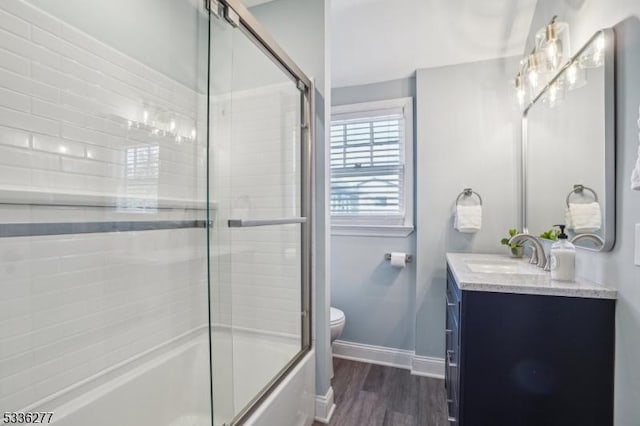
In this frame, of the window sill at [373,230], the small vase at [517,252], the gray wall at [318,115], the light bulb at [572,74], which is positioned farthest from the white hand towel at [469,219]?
the gray wall at [318,115]

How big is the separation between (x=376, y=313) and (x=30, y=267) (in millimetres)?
2252

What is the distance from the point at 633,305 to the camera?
108cm

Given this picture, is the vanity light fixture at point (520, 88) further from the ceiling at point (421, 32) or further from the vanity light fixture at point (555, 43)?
the vanity light fixture at point (555, 43)

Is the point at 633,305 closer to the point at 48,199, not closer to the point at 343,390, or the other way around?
the point at 343,390

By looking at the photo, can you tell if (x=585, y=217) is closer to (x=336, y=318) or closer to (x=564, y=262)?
(x=564, y=262)

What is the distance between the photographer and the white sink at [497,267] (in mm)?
1699

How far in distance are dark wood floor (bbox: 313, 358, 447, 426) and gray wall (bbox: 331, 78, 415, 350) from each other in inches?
10.2

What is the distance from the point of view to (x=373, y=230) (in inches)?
104

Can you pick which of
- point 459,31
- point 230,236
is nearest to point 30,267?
point 230,236

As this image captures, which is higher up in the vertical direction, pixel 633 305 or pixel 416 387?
pixel 633 305

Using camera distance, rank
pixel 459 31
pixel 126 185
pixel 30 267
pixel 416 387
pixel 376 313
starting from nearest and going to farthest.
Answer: pixel 30 267 < pixel 126 185 < pixel 459 31 < pixel 416 387 < pixel 376 313

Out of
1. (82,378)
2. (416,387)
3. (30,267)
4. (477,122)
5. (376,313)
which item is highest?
(477,122)

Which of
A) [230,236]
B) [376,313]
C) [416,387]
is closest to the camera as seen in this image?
[230,236]

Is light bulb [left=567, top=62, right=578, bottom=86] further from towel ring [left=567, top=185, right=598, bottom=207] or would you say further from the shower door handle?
the shower door handle
